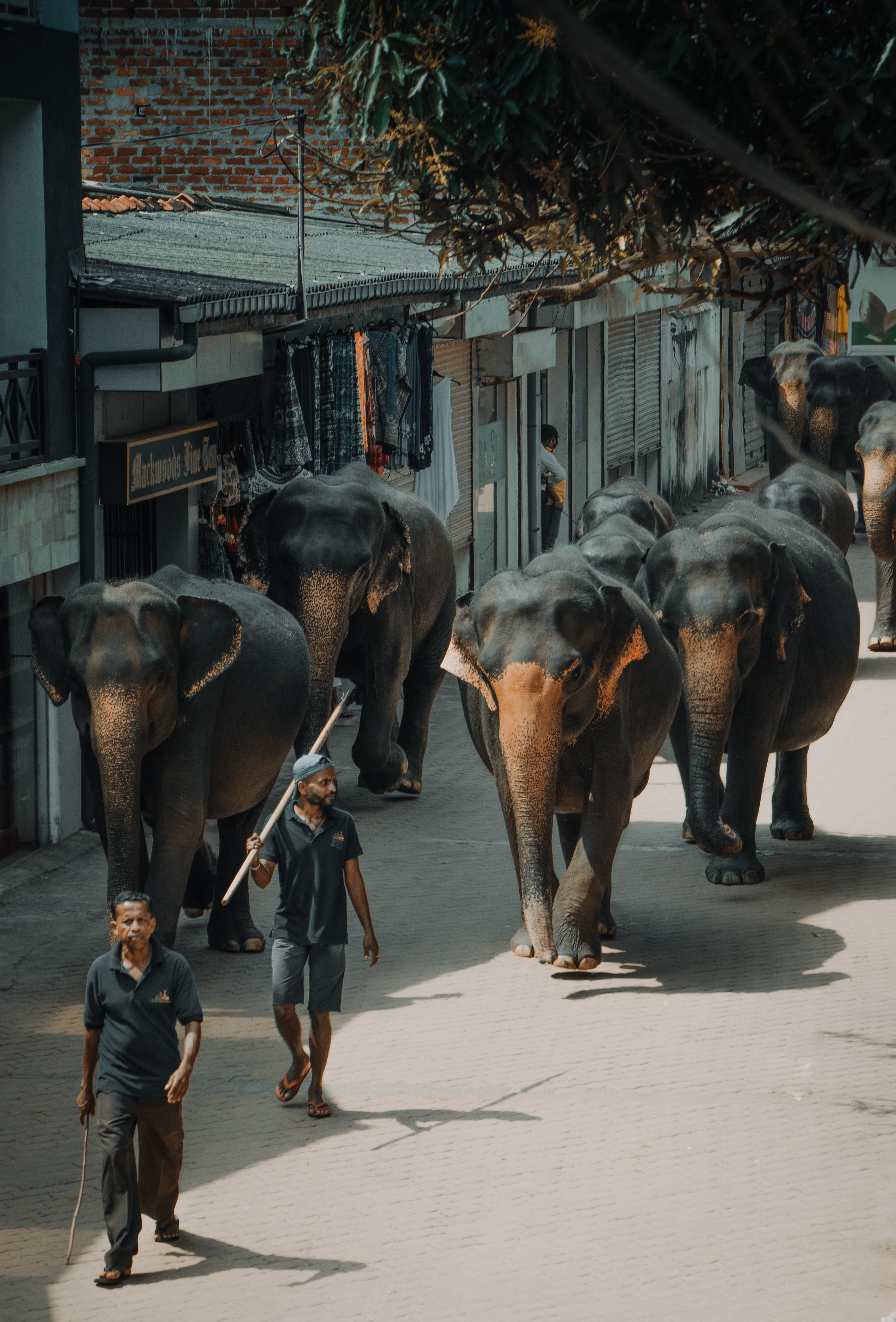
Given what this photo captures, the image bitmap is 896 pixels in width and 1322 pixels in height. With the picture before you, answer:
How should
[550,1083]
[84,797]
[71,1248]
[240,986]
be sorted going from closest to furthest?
[71,1248], [550,1083], [240,986], [84,797]

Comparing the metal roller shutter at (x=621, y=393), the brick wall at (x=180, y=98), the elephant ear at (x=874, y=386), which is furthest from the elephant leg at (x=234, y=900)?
the metal roller shutter at (x=621, y=393)

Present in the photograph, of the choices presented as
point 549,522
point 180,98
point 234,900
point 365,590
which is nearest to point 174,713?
point 234,900

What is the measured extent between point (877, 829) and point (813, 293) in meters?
5.69

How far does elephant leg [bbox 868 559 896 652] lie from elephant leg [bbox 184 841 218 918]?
10.8 metres

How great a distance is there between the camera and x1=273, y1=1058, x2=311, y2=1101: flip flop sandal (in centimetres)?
761

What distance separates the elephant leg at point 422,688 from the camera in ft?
45.9

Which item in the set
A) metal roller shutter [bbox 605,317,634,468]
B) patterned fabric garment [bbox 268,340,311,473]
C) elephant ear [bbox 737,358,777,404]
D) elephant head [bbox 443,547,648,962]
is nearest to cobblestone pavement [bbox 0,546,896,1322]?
elephant head [bbox 443,547,648,962]

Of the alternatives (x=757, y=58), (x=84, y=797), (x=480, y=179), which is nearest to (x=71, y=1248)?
(x=480, y=179)

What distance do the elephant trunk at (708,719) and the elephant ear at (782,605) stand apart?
415 mm

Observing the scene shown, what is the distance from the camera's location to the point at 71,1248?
6.34 meters

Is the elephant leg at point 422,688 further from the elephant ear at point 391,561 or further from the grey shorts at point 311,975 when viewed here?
the grey shorts at point 311,975

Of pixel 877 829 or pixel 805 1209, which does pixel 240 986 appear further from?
pixel 877 829

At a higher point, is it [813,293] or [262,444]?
[813,293]

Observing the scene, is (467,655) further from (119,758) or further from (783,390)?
(783,390)
